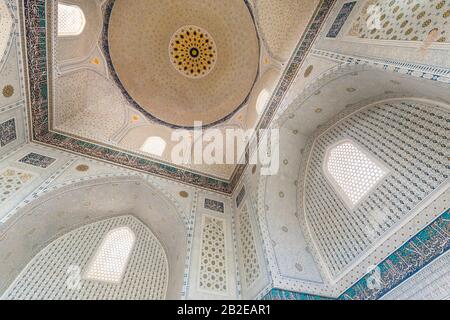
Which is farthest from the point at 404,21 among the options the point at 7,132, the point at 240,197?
the point at 7,132

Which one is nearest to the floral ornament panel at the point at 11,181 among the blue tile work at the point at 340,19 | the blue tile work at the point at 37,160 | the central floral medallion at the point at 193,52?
the blue tile work at the point at 37,160

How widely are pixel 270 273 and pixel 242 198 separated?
2125 mm

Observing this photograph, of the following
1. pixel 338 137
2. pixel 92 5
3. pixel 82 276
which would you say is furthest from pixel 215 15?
pixel 82 276

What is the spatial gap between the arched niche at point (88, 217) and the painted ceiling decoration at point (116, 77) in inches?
26.4

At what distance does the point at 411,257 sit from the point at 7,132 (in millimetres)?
6584

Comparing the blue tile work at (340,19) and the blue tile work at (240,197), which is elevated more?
the blue tile work at (340,19)

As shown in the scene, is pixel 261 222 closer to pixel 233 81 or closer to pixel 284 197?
pixel 284 197

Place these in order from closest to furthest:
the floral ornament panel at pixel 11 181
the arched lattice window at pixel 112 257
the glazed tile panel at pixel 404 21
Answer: the glazed tile panel at pixel 404 21, the floral ornament panel at pixel 11 181, the arched lattice window at pixel 112 257

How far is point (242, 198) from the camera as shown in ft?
18.4

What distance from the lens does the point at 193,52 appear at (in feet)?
23.8

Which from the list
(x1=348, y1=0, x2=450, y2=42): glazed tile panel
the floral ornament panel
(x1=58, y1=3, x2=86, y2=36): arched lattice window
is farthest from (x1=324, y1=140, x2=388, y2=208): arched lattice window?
(x1=58, y1=3, x2=86, y2=36): arched lattice window

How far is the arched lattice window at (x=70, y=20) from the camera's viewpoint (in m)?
4.91

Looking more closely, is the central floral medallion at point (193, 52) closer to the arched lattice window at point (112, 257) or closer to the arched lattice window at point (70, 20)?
the arched lattice window at point (70, 20)

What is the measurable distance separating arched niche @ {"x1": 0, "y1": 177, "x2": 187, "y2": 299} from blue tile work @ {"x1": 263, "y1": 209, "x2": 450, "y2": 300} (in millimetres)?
2780
